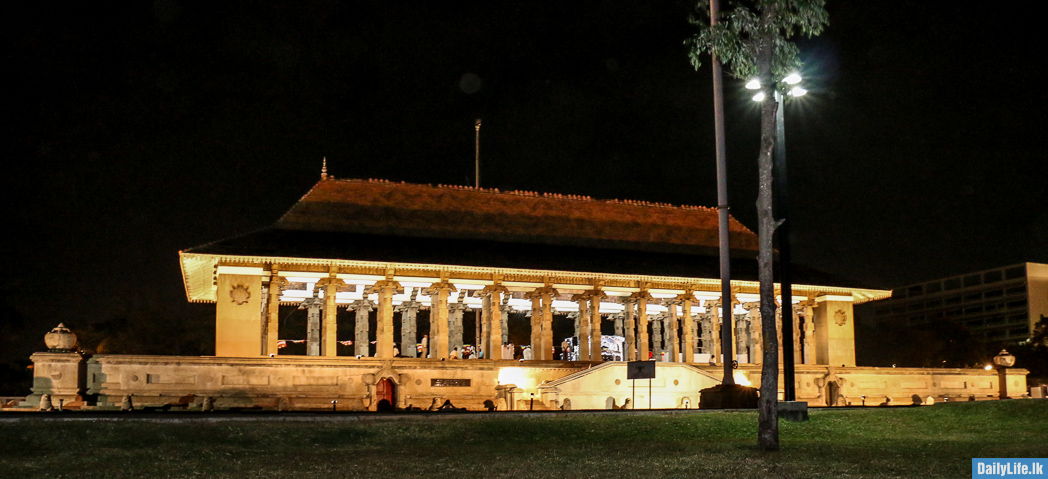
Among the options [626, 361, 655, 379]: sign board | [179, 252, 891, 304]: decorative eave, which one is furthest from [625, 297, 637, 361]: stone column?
[626, 361, 655, 379]: sign board

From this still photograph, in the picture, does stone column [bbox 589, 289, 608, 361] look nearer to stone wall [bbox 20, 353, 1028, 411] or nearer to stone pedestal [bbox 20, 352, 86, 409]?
stone wall [bbox 20, 353, 1028, 411]

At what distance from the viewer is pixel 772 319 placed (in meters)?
19.0

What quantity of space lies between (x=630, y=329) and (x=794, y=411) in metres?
25.6

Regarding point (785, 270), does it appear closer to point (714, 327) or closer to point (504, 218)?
point (504, 218)

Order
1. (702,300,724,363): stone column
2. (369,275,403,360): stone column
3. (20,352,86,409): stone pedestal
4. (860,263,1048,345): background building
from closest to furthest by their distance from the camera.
→ 1. (20,352,86,409): stone pedestal
2. (369,275,403,360): stone column
3. (702,300,724,363): stone column
4. (860,263,1048,345): background building

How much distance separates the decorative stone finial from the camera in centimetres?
3391

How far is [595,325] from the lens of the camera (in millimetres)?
46906

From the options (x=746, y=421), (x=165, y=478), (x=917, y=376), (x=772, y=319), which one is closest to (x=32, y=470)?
(x=165, y=478)

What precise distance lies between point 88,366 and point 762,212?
2707 centimetres

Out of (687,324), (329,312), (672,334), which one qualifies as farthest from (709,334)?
(329,312)

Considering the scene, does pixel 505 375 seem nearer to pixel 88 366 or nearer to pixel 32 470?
pixel 88 366

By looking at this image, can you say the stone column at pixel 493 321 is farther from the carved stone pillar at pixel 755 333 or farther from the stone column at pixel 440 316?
the carved stone pillar at pixel 755 333

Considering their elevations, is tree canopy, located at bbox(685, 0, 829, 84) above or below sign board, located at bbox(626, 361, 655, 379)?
above

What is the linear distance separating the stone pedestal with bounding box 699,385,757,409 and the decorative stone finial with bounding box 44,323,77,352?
22.9 metres
